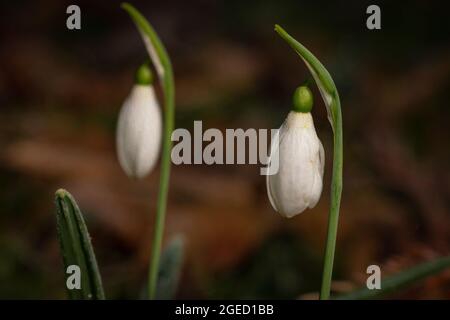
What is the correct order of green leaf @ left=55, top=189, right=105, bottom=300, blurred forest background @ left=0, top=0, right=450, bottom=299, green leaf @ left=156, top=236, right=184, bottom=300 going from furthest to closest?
blurred forest background @ left=0, top=0, right=450, bottom=299 → green leaf @ left=156, top=236, right=184, bottom=300 → green leaf @ left=55, top=189, right=105, bottom=300

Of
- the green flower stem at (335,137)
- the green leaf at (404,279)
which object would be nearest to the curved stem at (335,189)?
the green flower stem at (335,137)

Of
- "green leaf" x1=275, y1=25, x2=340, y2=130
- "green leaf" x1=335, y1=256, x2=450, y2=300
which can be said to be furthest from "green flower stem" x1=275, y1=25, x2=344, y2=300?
"green leaf" x1=335, y1=256, x2=450, y2=300

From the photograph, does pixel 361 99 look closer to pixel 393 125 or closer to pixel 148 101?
pixel 393 125

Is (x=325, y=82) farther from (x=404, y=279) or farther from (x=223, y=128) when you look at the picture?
(x=223, y=128)

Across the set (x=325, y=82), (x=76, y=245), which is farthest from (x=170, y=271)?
(x=325, y=82)

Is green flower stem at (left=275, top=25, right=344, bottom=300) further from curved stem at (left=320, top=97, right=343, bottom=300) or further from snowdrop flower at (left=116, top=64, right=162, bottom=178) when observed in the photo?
snowdrop flower at (left=116, top=64, right=162, bottom=178)

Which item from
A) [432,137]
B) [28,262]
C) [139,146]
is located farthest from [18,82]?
[139,146]
